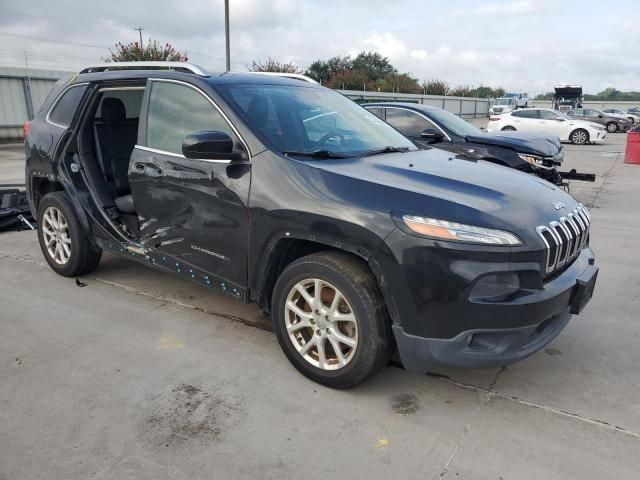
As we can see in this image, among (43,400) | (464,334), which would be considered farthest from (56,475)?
(464,334)

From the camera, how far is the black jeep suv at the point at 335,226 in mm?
2627

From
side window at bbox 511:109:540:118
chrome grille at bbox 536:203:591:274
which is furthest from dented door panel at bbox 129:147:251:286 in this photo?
side window at bbox 511:109:540:118

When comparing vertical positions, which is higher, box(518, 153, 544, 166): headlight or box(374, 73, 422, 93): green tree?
box(374, 73, 422, 93): green tree

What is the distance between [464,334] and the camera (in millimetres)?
2641

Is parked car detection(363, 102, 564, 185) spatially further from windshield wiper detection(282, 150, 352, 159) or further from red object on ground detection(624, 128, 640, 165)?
red object on ground detection(624, 128, 640, 165)

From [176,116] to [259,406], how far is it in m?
2.11

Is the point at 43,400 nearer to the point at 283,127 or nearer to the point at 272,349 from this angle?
the point at 272,349

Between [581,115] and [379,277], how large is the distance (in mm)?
34883

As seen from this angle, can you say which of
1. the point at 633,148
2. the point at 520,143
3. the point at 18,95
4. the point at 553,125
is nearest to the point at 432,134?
the point at 520,143

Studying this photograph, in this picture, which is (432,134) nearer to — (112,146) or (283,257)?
(112,146)

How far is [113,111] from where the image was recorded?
4824 millimetres

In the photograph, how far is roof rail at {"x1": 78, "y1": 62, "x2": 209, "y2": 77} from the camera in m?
3.83

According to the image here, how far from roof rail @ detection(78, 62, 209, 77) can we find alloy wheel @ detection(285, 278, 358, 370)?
1777 millimetres

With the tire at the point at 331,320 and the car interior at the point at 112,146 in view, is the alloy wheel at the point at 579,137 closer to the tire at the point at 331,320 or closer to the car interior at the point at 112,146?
the car interior at the point at 112,146
